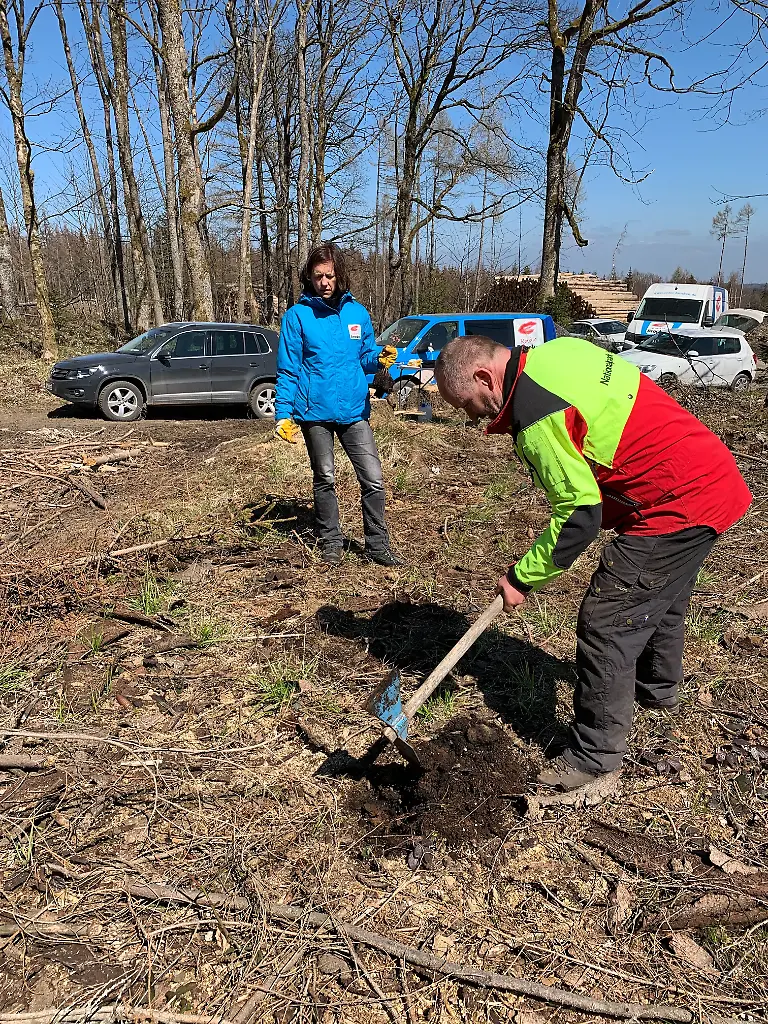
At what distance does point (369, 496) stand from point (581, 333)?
19.1 metres

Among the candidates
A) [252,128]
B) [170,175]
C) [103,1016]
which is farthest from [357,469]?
[170,175]

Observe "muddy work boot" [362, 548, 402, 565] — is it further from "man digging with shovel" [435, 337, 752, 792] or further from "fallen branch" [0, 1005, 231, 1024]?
"fallen branch" [0, 1005, 231, 1024]

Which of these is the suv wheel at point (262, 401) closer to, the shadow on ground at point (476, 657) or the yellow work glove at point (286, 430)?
the yellow work glove at point (286, 430)

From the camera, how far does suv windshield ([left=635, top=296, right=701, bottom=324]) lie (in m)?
19.9

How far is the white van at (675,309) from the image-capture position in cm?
1962

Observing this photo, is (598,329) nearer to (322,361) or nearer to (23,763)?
(322,361)

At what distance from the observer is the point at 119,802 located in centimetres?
272

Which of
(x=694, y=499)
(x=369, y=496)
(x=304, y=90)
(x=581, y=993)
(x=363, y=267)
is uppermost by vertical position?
(x=304, y=90)

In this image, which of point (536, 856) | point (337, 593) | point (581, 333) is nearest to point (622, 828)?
point (536, 856)

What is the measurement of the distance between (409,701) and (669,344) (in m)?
15.3

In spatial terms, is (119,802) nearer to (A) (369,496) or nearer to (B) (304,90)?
(A) (369,496)

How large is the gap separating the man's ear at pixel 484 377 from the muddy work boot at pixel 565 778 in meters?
1.57

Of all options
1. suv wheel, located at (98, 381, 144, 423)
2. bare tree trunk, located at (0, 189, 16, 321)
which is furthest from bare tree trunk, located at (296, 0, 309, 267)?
bare tree trunk, located at (0, 189, 16, 321)

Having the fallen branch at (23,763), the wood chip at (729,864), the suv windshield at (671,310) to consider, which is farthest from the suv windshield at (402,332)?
the suv windshield at (671,310)
